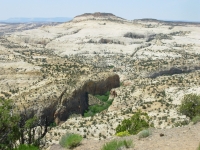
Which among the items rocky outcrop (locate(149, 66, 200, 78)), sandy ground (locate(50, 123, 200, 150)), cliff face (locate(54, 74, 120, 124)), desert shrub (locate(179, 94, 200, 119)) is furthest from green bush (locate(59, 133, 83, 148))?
rocky outcrop (locate(149, 66, 200, 78))

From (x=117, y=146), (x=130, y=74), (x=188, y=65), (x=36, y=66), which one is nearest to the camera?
(x=117, y=146)

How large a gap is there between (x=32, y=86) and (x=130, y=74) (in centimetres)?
2596

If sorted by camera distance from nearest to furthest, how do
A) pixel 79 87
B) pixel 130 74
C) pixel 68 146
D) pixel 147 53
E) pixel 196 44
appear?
1. pixel 68 146
2. pixel 79 87
3. pixel 130 74
4. pixel 147 53
5. pixel 196 44

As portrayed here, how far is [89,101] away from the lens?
39312mm

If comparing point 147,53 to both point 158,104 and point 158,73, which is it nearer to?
point 158,73

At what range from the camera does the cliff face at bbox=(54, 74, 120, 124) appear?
105 ft

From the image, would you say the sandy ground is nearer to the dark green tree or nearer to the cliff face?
the dark green tree

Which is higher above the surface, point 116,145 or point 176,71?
point 116,145

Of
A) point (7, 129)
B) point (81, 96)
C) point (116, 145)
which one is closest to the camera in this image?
point (116, 145)

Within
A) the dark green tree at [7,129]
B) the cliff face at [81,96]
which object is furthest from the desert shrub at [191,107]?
the dark green tree at [7,129]

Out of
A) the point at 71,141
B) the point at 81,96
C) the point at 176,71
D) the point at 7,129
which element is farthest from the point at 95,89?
the point at 7,129

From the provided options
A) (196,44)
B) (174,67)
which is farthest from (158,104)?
(196,44)

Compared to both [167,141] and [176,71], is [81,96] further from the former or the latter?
[176,71]

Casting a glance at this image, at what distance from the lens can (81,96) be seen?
37125 millimetres
